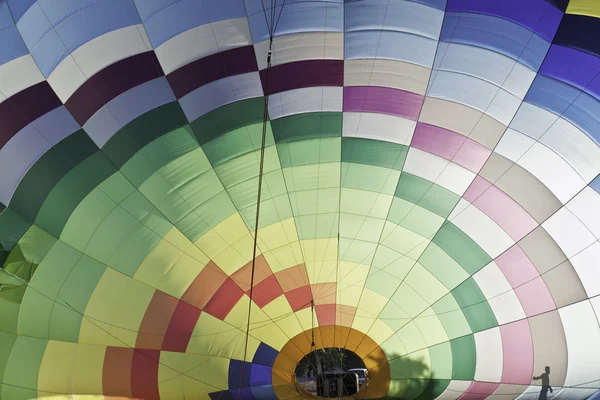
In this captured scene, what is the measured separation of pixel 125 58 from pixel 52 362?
10.9 ft

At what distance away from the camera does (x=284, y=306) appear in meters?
6.12

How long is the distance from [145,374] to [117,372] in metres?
0.30

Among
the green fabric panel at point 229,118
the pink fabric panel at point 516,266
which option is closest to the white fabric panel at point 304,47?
Answer: the green fabric panel at point 229,118

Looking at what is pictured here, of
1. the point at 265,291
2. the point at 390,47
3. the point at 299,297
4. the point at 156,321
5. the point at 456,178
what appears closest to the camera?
the point at 390,47

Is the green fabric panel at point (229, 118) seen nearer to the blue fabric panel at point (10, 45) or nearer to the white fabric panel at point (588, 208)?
the blue fabric panel at point (10, 45)

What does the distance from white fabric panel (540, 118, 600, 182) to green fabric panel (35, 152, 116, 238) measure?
14.7 ft

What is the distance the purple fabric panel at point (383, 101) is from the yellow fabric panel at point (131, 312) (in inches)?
117

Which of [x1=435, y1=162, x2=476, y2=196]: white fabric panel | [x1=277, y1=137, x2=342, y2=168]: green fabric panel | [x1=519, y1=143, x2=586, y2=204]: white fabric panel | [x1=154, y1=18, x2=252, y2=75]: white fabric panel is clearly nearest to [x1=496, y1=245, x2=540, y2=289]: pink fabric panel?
[x1=519, y1=143, x2=586, y2=204]: white fabric panel

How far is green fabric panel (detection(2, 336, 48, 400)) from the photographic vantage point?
Answer: 570 centimetres

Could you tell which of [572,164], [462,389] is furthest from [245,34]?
[462,389]

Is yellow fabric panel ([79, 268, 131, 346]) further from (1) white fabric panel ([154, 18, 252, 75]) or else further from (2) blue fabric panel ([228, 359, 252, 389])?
(1) white fabric panel ([154, 18, 252, 75])

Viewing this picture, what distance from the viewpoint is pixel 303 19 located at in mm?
5094

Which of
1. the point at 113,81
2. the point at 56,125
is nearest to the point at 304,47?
the point at 113,81

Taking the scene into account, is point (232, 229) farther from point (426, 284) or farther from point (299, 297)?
point (426, 284)
